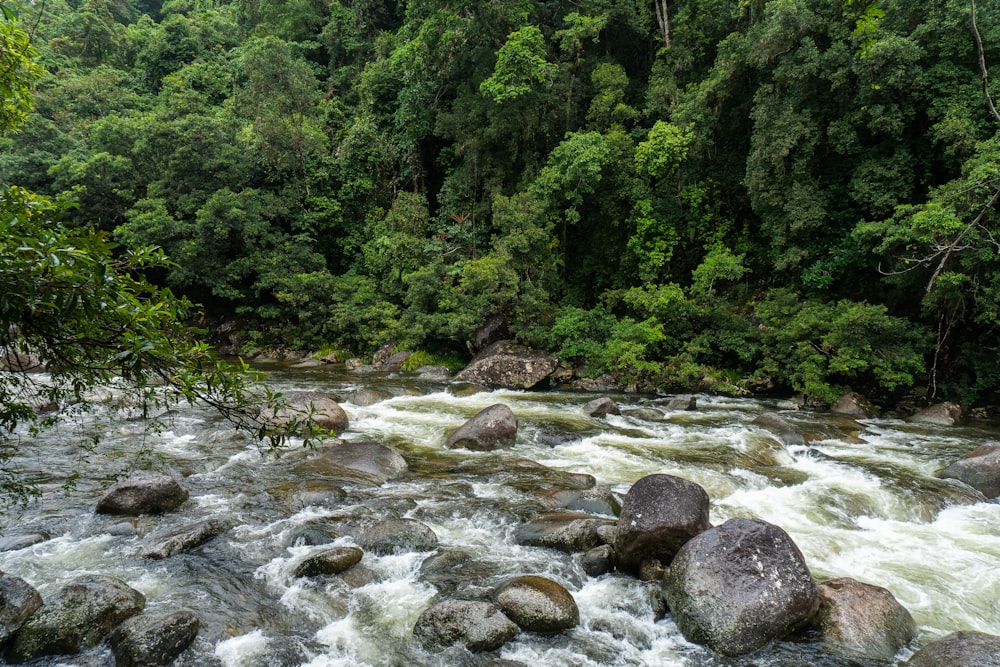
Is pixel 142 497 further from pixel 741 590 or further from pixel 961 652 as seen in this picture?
pixel 961 652

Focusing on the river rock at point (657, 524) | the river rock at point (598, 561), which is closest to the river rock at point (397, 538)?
the river rock at point (598, 561)

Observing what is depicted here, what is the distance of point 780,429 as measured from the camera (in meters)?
10.3

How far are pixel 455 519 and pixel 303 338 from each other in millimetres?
16785

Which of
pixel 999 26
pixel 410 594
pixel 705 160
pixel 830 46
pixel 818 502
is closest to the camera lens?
pixel 410 594

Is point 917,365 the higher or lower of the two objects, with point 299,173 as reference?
lower

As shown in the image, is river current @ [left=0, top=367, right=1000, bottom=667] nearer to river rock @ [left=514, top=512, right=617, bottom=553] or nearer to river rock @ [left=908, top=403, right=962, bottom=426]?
river rock @ [left=514, top=512, right=617, bottom=553]

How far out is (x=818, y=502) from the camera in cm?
725

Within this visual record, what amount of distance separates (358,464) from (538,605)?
440cm

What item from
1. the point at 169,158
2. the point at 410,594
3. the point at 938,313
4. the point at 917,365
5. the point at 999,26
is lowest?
the point at 410,594

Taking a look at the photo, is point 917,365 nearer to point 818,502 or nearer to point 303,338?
point 818,502

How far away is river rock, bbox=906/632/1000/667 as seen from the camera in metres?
3.86

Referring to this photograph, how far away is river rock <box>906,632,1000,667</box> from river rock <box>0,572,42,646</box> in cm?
712

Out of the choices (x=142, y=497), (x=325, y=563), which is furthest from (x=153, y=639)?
(x=142, y=497)

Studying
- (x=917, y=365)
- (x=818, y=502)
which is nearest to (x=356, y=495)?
(x=818, y=502)
